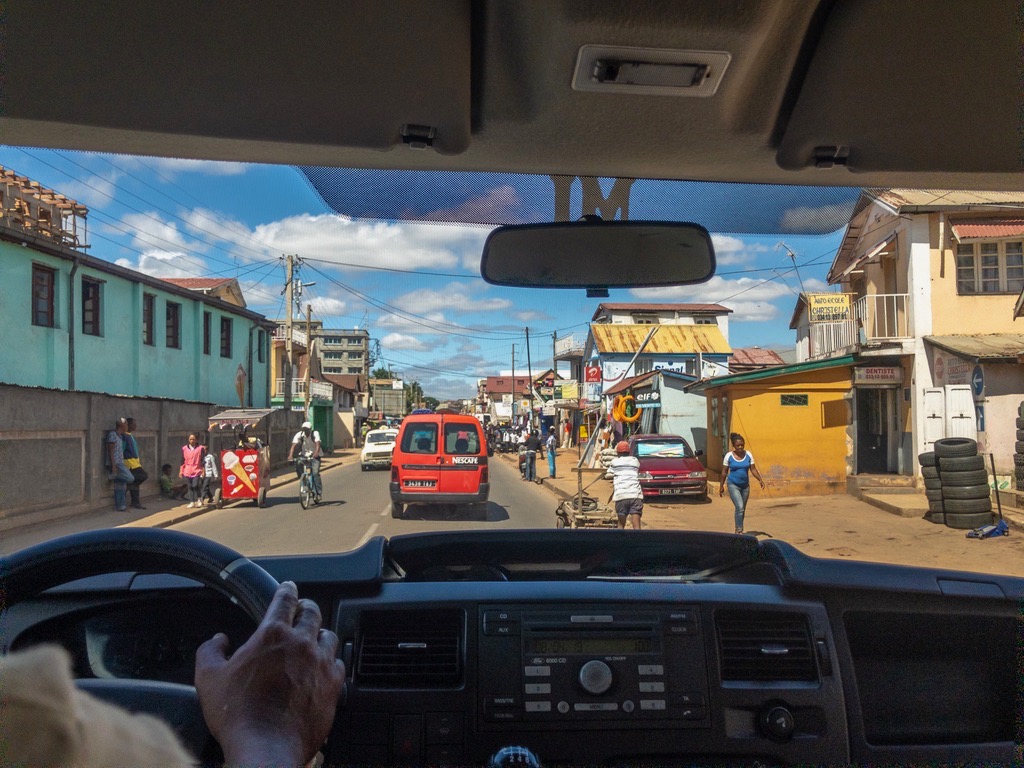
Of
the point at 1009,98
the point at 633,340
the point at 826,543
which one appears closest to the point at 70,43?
the point at 1009,98

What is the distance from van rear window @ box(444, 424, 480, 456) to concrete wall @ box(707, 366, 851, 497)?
5.49 metres

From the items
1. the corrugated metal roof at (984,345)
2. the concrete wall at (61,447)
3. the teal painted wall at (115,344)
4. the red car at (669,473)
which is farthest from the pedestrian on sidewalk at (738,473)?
the concrete wall at (61,447)

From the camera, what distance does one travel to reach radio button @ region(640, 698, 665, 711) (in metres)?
2.31

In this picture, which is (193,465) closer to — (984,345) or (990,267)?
(984,345)

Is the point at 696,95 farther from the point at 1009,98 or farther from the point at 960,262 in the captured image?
the point at 960,262

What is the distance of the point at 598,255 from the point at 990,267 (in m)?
15.8

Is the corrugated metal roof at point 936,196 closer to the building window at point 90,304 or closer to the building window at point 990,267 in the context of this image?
the building window at point 990,267

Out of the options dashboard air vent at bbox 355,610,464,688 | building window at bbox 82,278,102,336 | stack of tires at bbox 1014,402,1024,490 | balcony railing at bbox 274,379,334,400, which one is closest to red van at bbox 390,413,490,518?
building window at bbox 82,278,102,336

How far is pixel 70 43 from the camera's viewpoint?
2.19m

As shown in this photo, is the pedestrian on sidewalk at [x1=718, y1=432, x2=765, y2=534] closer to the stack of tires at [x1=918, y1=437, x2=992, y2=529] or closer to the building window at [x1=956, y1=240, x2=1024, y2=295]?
the stack of tires at [x1=918, y1=437, x2=992, y2=529]

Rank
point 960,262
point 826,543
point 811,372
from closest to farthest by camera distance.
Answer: point 826,543 < point 960,262 < point 811,372

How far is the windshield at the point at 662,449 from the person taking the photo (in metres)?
16.0

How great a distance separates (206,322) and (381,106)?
12.8 meters

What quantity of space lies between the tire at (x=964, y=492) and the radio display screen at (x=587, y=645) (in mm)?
8603
